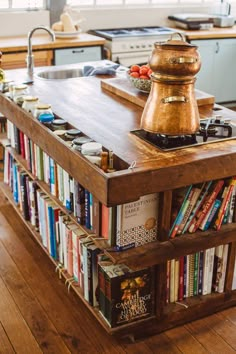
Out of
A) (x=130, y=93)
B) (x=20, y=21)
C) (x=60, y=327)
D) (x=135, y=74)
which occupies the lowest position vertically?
(x=60, y=327)

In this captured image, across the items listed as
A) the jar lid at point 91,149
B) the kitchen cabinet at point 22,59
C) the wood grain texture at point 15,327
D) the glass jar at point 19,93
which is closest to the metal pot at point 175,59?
the jar lid at point 91,149

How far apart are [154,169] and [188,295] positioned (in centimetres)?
83

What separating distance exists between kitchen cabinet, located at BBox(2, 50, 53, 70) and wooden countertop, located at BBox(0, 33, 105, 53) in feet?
0.13

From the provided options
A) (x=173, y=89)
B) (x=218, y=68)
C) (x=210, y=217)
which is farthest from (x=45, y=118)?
(x=218, y=68)

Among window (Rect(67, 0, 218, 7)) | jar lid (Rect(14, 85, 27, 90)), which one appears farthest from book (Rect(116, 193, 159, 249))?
window (Rect(67, 0, 218, 7))

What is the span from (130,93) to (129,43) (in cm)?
244

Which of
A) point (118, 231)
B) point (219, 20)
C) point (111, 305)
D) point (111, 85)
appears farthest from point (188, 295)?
point (219, 20)

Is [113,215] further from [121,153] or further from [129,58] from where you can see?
[129,58]

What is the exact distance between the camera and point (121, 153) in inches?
83.7

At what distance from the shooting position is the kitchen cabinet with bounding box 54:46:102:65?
4.68 meters

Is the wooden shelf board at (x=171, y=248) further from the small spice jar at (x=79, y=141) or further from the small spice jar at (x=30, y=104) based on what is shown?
the small spice jar at (x=30, y=104)

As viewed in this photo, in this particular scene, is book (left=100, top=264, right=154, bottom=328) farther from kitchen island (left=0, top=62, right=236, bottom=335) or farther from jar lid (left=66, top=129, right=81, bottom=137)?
jar lid (left=66, top=129, right=81, bottom=137)

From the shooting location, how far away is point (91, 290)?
2410 millimetres

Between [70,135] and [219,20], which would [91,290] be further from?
[219,20]
